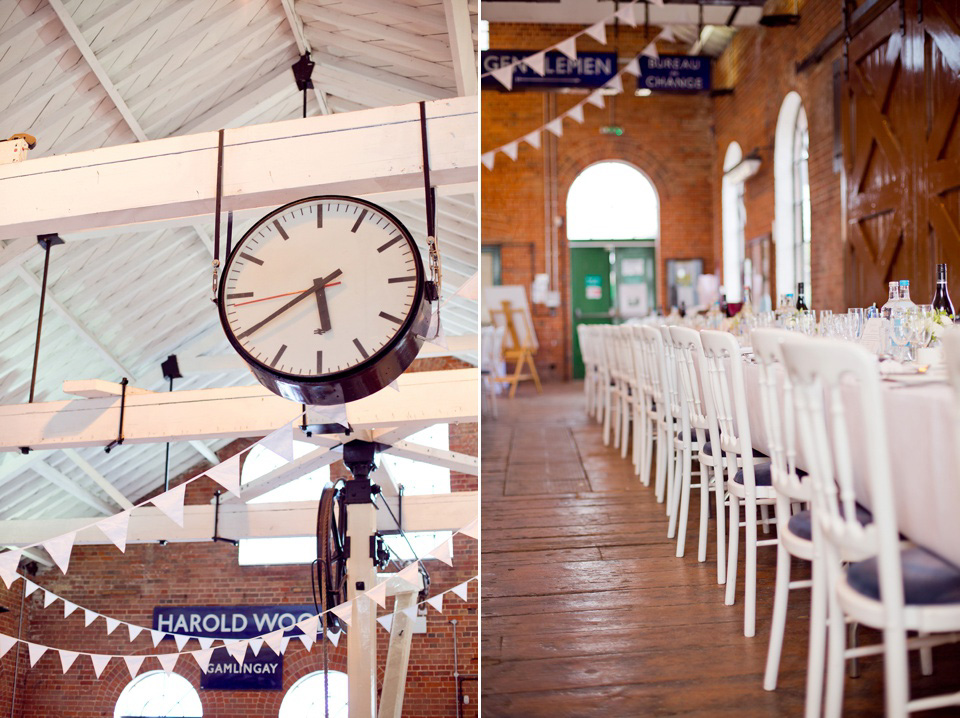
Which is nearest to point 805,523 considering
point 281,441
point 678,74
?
point 281,441

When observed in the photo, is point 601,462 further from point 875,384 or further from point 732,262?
point 732,262

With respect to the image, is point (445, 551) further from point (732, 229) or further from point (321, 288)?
point (732, 229)

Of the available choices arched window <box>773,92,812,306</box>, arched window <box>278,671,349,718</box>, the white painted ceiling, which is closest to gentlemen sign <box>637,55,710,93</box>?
arched window <box>773,92,812,306</box>

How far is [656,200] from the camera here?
12.4 m

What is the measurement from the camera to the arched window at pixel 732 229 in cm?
1155

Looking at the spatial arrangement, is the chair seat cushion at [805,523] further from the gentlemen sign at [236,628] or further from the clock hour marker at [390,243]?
the gentlemen sign at [236,628]

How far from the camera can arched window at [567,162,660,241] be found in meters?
12.3

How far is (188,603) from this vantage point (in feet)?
33.3

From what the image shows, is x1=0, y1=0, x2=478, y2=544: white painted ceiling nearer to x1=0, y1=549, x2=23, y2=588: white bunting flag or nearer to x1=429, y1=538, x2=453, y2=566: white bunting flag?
x1=0, y1=549, x2=23, y2=588: white bunting flag

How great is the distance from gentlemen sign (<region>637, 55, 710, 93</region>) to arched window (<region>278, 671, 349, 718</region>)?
8.44 meters

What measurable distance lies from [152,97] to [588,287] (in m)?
8.96

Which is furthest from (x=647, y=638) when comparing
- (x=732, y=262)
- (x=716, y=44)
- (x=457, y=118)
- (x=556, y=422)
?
(x=716, y=44)

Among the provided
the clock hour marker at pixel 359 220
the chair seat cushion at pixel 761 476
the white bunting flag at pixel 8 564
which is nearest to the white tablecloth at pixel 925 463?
the chair seat cushion at pixel 761 476

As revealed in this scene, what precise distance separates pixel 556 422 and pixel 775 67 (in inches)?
220
